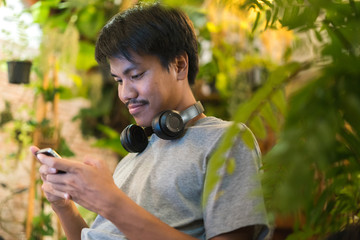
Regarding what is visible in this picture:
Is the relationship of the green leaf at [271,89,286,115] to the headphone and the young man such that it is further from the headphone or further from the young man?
the headphone

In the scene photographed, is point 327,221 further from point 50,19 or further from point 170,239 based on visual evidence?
point 50,19

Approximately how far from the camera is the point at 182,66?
1.29 metres

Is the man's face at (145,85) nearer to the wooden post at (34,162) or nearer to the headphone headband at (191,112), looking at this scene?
the headphone headband at (191,112)

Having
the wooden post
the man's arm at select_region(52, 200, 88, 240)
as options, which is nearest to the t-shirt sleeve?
the man's arm at select_region(52, 200, 88, 240)

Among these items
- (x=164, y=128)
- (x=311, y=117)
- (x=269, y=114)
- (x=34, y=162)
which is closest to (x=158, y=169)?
(x=164, y=128)

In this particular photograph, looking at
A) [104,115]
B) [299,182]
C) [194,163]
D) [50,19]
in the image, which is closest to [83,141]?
[104,115]

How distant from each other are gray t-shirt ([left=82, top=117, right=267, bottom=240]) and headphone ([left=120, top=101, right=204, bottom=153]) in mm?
30

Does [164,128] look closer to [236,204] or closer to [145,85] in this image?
[145,85]

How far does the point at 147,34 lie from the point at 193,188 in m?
0.42

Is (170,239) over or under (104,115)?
over

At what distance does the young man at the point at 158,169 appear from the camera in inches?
37.4

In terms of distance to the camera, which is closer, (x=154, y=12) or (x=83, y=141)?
(x=154, y=12)

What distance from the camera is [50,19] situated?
3.13 m

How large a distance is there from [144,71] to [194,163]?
0.93ft
